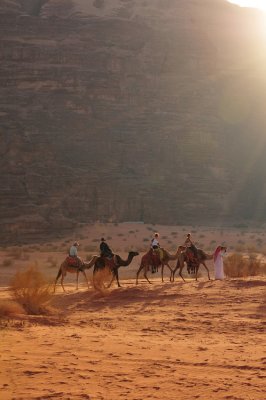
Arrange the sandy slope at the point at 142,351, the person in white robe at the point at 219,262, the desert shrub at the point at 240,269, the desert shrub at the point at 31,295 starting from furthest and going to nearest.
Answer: the desert shrub at the point at 240,269 < the person in white robe at the point at 219,262 < the desert shrub at the point at 31,295 < the sandy slope at the point at 142,351

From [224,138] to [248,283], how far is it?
5826 centimetres

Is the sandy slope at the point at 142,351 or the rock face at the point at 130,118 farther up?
Result: the rock face at the point at 130,118

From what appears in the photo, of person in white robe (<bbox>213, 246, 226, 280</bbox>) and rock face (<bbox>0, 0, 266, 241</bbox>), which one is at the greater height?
rock face (<bbox>0, 0, 266, 241</bbox>)

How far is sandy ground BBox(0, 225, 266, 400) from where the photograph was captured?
20.0 ft

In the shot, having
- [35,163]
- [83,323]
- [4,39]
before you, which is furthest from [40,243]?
[4,39]

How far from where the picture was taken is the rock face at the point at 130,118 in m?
59.5

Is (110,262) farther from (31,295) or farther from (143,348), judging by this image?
(143,348)

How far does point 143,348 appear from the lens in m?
7.87

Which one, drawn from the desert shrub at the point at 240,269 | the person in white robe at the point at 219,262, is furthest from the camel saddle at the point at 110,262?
the desert shrub at the point at 240,269

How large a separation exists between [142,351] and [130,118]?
200 feet

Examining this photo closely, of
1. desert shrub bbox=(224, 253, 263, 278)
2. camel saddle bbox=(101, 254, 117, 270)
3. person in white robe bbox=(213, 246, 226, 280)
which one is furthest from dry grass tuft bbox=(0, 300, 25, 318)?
desert shrub bbox=(224, 253, 263, 278)

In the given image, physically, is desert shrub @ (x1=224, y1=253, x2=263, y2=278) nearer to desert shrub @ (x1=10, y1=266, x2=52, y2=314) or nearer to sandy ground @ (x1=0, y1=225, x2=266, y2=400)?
sandy ground @ (x1=0, y1=225, x2=266, y2=400)

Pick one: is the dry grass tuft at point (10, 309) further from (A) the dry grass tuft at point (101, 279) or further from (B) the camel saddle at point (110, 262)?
(B) the camel saddle at point (110, 262)

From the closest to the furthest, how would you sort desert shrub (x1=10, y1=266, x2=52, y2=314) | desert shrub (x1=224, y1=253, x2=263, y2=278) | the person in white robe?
desert shrub (x1=10, y1=266, x2=52, y2=314), the person in white robe, desert shrub (x1=224, y1=253, x2=263, y2=278)
